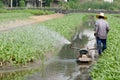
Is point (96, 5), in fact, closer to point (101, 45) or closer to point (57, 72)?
point (101, 45)

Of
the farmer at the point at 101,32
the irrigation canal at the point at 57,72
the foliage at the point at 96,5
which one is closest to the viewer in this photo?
the irrigation canal at the point at 57,72

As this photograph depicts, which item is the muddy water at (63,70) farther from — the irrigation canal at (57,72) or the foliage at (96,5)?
the foliage at (96,5)

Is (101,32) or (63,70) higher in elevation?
(101,32)

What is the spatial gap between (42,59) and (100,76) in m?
5.36

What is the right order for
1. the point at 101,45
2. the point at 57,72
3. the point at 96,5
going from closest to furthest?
1. the point at 57,72
2. the point at 101,45
3. the point at 96,5

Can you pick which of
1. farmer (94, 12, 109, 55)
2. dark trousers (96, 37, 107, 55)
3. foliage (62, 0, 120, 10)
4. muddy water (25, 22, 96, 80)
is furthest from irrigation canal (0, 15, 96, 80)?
foliage (62, 0, 120, 10)

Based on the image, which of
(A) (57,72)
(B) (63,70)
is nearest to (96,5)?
(B) (63,70)

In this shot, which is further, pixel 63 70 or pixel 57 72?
pixel 63 70

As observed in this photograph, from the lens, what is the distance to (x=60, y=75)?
11.7m

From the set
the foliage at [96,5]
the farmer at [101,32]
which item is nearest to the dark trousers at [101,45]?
the farmer at [101,32]

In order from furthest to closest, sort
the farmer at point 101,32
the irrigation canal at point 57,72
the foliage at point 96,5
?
the foliage at point 96,5 < the farmer at point 101,32 < the irrigation canal at point 57,72

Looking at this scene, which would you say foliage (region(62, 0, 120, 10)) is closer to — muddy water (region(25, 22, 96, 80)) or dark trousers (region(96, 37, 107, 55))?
dark trousers (region(96, 37, 107, 55))

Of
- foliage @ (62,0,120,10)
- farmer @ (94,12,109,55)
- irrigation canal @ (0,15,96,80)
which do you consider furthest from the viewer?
foliage @ (62,0,120,10)

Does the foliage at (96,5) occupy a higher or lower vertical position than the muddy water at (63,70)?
higher
